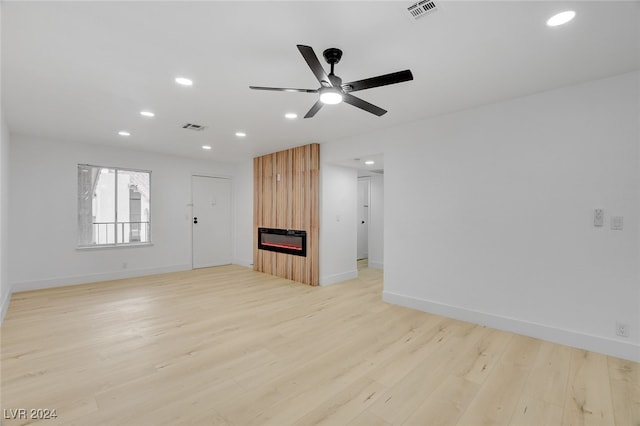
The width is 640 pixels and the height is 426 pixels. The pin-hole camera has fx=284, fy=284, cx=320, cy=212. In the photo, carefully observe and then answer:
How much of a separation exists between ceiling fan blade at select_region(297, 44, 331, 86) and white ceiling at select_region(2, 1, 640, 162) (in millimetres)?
262

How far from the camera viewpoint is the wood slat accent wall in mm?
5320

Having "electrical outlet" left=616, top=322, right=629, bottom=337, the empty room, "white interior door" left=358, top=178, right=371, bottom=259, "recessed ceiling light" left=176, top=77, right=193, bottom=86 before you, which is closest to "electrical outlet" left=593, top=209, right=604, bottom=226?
the empty room

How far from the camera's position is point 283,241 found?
19.6 feet

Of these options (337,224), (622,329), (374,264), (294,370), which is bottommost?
(294,370)

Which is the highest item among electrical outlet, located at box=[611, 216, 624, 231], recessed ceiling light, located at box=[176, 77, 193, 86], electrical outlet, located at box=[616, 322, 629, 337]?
recessed ceiling light, located at box=[176, 77, 193, 86]

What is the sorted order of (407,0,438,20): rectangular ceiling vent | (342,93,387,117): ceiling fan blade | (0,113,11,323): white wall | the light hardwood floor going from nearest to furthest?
1. (407,0,438,20): rectangular ceiling vent
2. the light hardwood floor
3. (342,93,387,117): ceiling fan blade
4. (0,113,11,323): white wall

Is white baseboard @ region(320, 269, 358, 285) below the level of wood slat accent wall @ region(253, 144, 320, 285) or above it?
below

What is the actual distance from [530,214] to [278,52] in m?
3.09

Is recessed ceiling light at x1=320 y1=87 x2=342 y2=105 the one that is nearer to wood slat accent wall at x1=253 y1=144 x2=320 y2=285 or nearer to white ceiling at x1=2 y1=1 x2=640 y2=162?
white ceiling at x1=2 y1=1 x2=640 y2=162

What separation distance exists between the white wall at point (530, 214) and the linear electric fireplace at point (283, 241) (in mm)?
1993

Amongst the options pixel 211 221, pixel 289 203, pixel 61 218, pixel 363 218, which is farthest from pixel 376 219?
pixel 61 218

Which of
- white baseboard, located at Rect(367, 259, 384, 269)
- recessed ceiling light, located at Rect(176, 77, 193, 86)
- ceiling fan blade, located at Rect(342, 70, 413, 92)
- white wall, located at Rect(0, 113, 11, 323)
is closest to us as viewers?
ceiling fan blade, located at Rect(342, 70, 413, 92)

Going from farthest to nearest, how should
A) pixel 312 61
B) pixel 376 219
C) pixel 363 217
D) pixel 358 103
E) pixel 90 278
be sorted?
pixel 363 217, pixel 376 219, pixel 90 278, pixel 358 103, pixel 312 61

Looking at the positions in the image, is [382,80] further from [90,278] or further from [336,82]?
[90,278]
